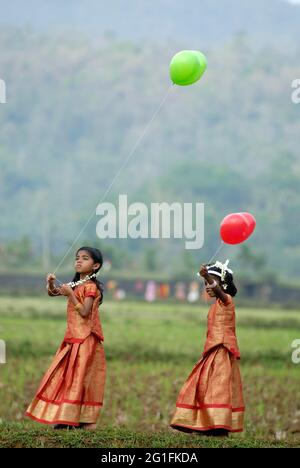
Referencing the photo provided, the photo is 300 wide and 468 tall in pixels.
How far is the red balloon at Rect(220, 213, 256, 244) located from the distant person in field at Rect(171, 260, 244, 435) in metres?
0.41

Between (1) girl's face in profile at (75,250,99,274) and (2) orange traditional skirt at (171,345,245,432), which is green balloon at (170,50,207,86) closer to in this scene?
(1) girl's face in profile at (75,250,99,274)

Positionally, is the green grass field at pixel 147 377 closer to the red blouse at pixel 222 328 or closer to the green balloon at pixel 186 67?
the red blouse at pixel 222 328

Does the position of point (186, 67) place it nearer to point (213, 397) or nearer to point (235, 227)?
point (235, 227)

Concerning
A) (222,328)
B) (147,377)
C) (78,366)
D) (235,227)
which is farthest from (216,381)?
(147,377)

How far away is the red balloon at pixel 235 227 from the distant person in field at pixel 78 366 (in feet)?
3.64

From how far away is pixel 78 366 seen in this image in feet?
30.8

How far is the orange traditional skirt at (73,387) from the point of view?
9.27 m

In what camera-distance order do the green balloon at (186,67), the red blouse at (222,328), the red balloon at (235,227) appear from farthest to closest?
the green balloon at (186,67) → the red balloon at (235,227) → the red blouse at (222,328)

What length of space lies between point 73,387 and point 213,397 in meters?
1.12

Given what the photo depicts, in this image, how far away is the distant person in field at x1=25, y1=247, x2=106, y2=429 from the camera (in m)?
9.29

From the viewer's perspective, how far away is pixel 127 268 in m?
56.6

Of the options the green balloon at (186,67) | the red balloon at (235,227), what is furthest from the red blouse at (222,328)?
the green balloon at (186,67)

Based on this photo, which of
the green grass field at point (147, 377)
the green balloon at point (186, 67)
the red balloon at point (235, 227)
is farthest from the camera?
the green balloon at point (186, 67)

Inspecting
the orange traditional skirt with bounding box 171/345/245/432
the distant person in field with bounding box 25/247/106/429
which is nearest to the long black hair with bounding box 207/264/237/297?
the orange traditional skirt with bounding box 171/345/245/432
